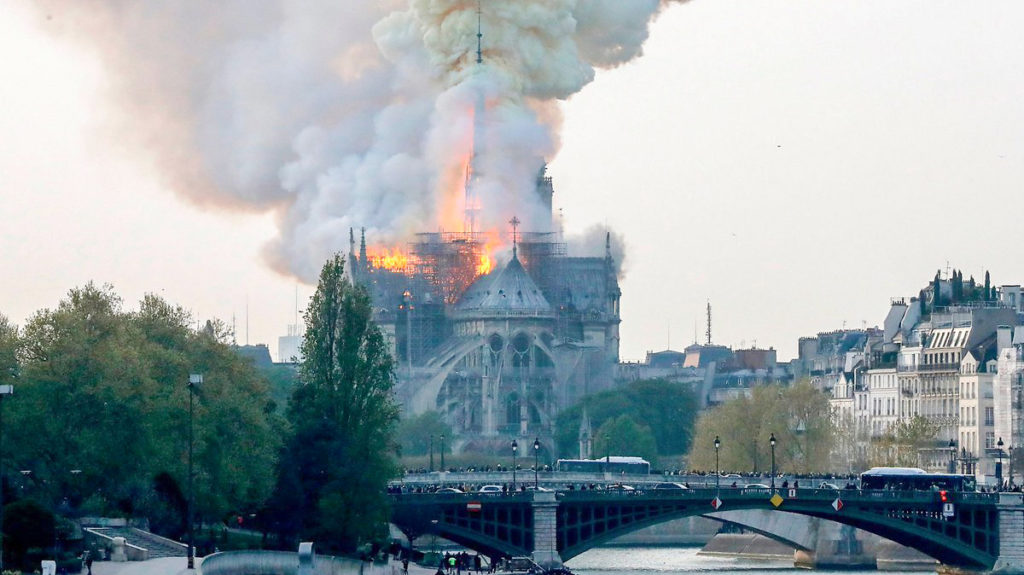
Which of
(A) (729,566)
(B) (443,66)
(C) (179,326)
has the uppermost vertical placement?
(B) (443,66)

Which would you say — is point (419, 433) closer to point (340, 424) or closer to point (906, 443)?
point (906, 443)

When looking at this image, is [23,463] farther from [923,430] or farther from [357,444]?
[923,430]

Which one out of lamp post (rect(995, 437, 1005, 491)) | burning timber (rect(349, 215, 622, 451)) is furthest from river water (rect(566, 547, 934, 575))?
burning timber (rect(349, 215, 622, 451))

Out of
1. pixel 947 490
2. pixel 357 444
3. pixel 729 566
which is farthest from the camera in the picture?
pixel 729 566

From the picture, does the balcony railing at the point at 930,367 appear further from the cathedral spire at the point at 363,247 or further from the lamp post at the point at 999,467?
the cathedral spire at the point at 363,247

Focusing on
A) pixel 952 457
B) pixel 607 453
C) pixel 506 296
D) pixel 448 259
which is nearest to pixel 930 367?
pixel 952 457

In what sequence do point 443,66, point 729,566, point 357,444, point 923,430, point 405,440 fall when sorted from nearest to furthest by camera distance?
point 357,444 < point 729,566 < point 923,430 < point 405,440 < point 443,66

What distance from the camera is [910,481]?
10512cm

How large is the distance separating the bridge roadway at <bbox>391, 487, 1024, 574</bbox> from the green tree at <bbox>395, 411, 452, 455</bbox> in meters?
62.3

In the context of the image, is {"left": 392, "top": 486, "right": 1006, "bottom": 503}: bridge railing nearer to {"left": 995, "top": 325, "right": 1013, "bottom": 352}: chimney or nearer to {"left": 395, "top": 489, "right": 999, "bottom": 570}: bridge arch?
{"left": 395, "top": 489, "right": 999, "bottom": 570}: bridge arch

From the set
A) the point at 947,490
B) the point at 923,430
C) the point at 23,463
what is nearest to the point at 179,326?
the point at 23,463

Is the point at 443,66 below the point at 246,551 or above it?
above

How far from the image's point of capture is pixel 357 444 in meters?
91.9

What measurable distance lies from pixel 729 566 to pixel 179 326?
2600cm
